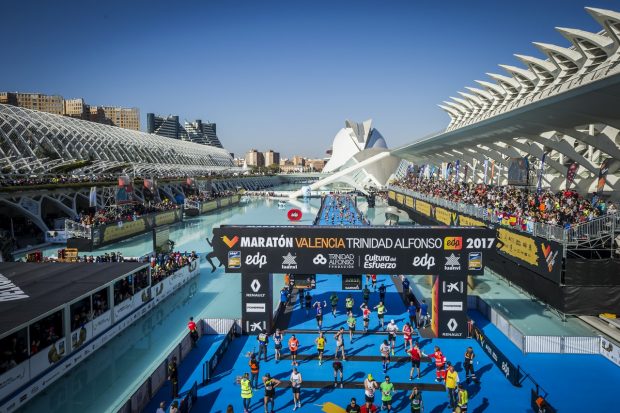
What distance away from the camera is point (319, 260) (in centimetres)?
1333

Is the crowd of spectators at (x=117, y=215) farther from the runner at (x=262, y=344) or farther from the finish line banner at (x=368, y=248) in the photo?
the runner at (x=262, y=344)

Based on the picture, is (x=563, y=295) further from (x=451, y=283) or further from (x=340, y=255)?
(x=340, y=255)

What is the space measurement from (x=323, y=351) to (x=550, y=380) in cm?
631

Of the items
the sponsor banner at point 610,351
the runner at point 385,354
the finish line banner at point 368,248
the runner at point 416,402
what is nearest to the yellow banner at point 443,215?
the finish line banner at point 368,248

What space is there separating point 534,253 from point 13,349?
57.2 feet

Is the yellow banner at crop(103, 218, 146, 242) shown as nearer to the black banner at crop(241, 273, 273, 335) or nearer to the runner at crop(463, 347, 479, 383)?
the black banner at crop(241, 273, 273, 335)

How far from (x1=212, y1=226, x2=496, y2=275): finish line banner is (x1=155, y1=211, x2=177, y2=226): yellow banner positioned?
29.0 meters

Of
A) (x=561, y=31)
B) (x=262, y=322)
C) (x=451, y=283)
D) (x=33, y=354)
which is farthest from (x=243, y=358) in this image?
(x=561, y=31)

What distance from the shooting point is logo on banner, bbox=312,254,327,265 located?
1332 centimetres

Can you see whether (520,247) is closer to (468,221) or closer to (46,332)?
(468,221)

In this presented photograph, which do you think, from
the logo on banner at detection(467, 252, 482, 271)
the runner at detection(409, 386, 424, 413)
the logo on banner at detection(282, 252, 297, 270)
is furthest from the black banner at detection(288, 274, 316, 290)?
the runner at detection(409, 386, 424, 413)

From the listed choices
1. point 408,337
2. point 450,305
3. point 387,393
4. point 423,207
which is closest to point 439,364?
point 408,337

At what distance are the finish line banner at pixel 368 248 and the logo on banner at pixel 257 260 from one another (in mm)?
141

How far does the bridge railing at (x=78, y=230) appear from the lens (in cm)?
2916
